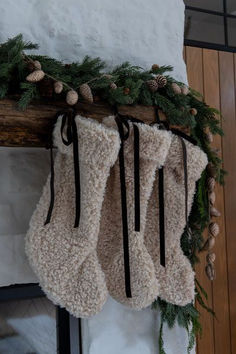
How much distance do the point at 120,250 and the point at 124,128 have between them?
325 millimetres

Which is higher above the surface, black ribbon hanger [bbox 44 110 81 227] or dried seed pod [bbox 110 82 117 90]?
dried seed pod [bbox 110 82 117 90]

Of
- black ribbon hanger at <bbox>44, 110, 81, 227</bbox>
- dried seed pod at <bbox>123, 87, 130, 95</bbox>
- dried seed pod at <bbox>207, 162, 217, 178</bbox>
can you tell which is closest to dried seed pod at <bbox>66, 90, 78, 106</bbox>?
black ribbon hanger at <bbox>44, 110, 81, 227</bbox>

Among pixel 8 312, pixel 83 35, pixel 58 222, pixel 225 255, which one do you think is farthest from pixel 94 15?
pixel 225 255

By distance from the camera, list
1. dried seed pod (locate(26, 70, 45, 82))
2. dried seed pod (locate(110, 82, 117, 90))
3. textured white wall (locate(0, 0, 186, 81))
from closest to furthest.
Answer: dried seed pod (locate(26, 70, 45, 82)), dried seed pod (locate(110, 82, 117, 90)), textured white wall (locate(0, 0, 186, 81))

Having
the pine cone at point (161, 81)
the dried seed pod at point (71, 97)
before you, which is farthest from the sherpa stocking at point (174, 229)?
the dried seed pod at point (71, 97)

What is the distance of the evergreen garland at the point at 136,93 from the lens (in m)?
0.85

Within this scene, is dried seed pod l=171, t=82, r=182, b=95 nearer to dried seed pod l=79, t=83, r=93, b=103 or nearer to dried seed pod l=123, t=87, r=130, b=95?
dried seed pod l=123, t=87, r=130, b=95

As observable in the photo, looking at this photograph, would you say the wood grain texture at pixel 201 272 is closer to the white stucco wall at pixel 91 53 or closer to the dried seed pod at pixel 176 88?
the white stucco wall at pixel 91 53

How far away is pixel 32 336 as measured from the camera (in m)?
1.26

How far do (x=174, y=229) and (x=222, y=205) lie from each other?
0.68 m

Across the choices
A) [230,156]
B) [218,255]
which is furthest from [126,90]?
[218,255]

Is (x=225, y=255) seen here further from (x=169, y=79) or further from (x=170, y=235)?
(x=169, y=79)

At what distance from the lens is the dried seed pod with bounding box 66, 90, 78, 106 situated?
0.87 m

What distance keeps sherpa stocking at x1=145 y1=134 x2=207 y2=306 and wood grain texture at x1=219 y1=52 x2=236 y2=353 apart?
0.67 m
